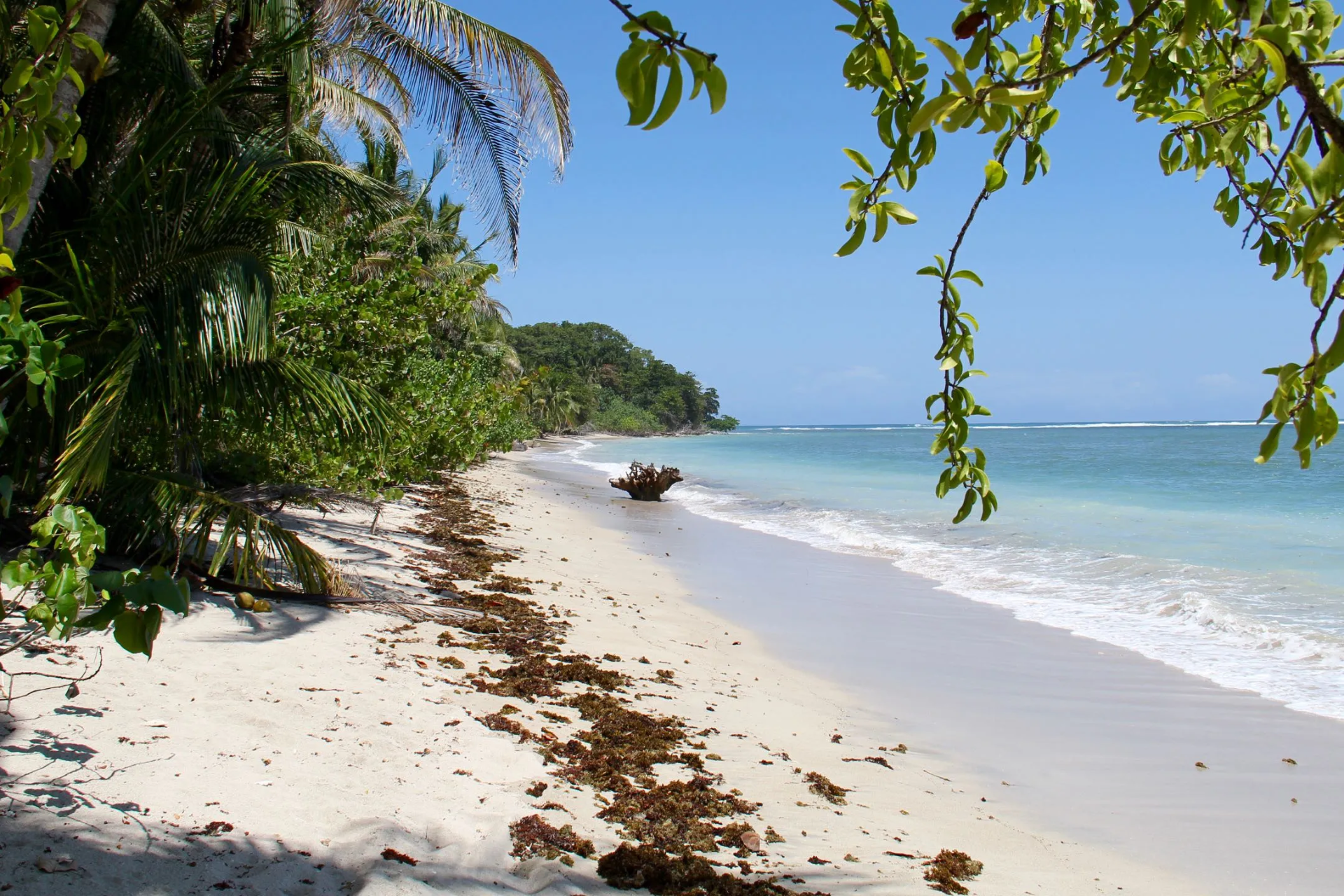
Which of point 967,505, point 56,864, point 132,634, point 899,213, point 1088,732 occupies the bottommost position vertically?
point 1088,732

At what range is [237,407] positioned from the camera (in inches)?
195

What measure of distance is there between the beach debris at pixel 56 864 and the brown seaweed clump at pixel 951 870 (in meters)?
2.71

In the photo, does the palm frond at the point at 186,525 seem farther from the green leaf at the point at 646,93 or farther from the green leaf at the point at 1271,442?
the green leaf at the point at 1271,442

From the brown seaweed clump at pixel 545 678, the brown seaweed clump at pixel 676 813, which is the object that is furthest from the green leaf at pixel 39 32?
the brown seaweed clump at pixel 545 678

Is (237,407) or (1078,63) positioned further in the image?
(237,407)

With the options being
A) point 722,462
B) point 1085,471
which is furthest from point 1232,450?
point 722,462

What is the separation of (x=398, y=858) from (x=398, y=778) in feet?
1.98

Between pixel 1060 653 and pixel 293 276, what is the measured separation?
23.2ft

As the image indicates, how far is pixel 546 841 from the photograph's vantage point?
2.90 metres

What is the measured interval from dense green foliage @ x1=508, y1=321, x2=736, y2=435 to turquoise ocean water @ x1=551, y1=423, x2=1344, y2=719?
57.5 metres

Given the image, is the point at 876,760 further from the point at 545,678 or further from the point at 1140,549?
the point at 1140,549

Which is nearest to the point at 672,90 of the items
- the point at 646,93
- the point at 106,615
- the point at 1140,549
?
the point at 646,93

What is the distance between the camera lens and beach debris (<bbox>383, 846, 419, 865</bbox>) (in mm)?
2600

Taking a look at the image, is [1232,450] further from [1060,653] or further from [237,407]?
[237,407]
